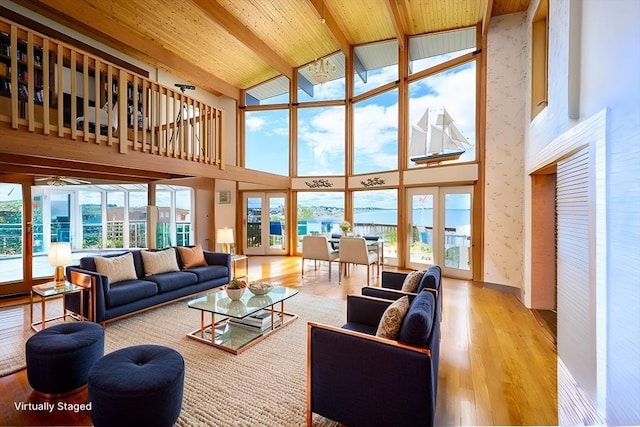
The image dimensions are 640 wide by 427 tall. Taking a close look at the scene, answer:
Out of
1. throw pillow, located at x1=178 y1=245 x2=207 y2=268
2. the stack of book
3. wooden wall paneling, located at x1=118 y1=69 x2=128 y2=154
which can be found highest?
wooden wall paneling, located at x1=118 y1=69 x2=128 y2=154

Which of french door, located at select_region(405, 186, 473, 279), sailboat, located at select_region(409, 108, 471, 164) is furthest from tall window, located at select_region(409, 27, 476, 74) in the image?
french door, located at select_region(405, 186, 473, 279)

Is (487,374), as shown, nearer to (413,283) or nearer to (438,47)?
(413,283)

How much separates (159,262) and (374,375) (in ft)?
11.9

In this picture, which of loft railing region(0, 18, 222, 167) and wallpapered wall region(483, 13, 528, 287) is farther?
wallpapered wall region(483, 13, 528, 287)

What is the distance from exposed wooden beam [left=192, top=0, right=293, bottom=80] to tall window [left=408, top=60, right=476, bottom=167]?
3.43m

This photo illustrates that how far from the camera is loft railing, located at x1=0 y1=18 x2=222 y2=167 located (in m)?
2.83

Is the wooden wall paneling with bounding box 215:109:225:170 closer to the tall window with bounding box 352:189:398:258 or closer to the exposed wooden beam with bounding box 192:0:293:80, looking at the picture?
the exposed wooden beam with bounding box 192:0:293:80

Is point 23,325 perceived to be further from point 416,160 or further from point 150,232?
point 416,160

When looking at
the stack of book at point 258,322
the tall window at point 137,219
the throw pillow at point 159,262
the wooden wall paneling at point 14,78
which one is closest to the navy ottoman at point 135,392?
the stack of book at point 258,322

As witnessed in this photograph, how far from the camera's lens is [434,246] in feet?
19.9

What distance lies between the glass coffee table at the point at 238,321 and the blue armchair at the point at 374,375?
1.17 meters

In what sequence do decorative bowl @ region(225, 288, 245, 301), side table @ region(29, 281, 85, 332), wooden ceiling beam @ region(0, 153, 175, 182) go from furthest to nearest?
wooden ceiling beam @ region(0, 153, 175, 182), decorative bowl @ region(225, 288, 245, 301), side table @ region(29, 281, 85, 332)

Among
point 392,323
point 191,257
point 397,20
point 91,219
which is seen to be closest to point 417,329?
point 392,323

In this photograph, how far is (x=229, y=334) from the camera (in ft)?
10.0
